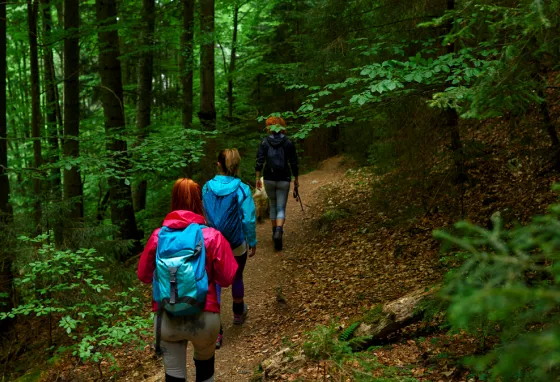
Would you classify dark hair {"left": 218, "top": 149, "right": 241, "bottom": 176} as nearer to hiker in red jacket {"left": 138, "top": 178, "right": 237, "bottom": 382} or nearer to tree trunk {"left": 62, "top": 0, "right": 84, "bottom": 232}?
hiker in red jacket {"left": 138, "top": 178, "right": 237, "bottom": 382}

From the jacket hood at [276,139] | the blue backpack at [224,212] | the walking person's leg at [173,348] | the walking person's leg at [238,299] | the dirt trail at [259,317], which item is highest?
the jacket hood at [276,139]

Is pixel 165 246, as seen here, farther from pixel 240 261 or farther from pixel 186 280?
pixel 240 261

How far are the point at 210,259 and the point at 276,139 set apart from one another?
173 inches

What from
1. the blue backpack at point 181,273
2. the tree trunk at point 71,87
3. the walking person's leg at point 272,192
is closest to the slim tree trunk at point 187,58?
the tree trunk at point 71,87

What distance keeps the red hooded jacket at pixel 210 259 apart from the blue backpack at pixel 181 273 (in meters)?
0.09

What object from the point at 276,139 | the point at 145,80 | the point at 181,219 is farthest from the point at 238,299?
the point at 145,80

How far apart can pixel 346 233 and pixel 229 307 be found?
3.14 m

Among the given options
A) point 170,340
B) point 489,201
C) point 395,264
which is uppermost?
point 489,201

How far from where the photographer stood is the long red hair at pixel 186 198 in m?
3.50

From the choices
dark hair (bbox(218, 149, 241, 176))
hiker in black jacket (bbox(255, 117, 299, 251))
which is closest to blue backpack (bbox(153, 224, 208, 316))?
dark hair (bbox(218, 149, 241, 176))

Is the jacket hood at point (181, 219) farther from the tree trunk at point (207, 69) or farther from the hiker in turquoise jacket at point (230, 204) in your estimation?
the tree trunk at point (207, 69)

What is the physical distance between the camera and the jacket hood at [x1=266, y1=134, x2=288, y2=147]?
7340 mm

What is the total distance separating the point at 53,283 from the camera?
5359 mm

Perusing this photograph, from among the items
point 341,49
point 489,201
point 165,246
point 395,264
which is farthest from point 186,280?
point 489,201
